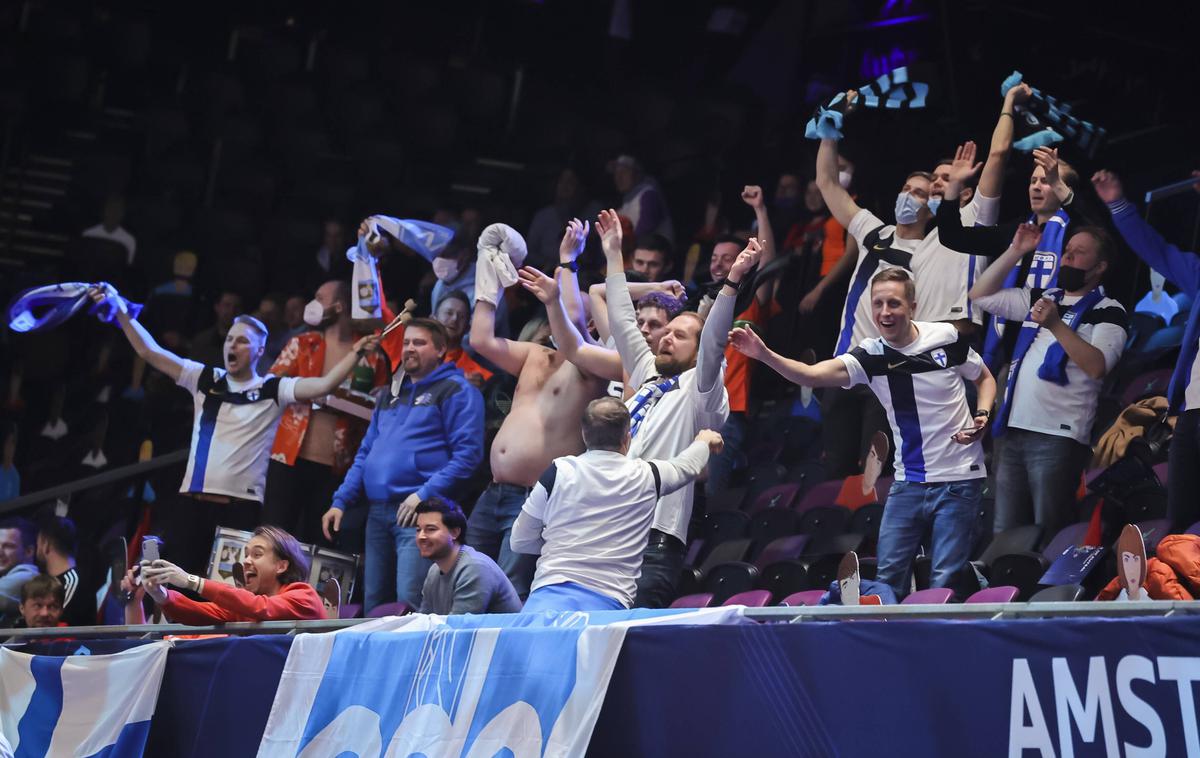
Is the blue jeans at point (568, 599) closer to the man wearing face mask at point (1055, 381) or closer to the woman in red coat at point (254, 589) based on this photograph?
the woman in red coat at point (254, 589)

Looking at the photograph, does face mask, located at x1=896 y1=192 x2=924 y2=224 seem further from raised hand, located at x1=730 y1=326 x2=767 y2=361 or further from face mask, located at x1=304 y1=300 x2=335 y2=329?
face mask, located at x1=304 y1=300 x2=335 y2=329

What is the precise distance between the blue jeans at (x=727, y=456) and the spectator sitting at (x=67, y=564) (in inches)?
141

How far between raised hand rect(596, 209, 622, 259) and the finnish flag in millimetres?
2282

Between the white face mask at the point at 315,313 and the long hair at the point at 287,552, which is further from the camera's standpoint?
the white face mask at the point at 315,313

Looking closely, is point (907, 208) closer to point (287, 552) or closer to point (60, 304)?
point (287, 552)

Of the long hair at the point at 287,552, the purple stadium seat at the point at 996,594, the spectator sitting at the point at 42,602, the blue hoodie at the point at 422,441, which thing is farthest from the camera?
the spectator sitting at the point at 42,602

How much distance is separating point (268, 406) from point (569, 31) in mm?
7909

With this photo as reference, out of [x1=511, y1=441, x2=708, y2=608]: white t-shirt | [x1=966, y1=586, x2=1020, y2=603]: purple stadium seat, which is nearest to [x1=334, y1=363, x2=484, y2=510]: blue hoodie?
[x1=511, y1=441, x2=708, y2=608]: white t-shirt

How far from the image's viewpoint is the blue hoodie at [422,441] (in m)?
6.72

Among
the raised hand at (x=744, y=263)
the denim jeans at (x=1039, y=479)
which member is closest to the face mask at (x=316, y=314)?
the raised hand at (x=744, y=263)

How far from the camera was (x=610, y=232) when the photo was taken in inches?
239

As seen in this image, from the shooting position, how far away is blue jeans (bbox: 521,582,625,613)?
182 inches

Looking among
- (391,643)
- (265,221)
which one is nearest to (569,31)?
(265,221)

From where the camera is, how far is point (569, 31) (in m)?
14.5
